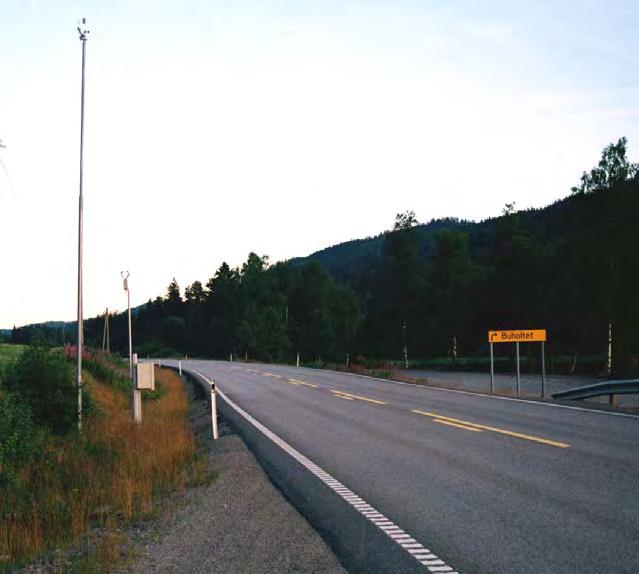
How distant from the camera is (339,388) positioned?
28.2 metres

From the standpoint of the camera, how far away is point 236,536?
677 cm

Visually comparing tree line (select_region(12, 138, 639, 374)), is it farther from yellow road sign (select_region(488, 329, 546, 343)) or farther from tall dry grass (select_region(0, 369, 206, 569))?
tall dry grass (select_region(0, 369, 206, 569))

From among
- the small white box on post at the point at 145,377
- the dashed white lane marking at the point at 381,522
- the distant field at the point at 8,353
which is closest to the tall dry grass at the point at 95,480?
the small white box on post at the point at 145,377

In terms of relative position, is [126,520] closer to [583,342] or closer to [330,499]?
[330,499]

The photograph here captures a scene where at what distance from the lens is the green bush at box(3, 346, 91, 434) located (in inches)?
720

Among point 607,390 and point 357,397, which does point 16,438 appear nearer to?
point 357,397

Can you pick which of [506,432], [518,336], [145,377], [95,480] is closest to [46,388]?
[145,377]

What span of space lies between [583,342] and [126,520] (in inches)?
1899

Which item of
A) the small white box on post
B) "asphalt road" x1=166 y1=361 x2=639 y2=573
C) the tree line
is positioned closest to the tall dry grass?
the small white box on post

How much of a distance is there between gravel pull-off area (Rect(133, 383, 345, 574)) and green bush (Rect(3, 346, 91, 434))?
32.2 ft

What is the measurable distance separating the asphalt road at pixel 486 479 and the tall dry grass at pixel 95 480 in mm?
1708

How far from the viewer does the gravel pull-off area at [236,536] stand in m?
5.90

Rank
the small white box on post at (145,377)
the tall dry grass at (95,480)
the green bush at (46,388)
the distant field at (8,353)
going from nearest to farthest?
1. the tall dry grass at (95,480)
2. the small white box on post at (145,377)
3. the green bush at (46,388)
4. the distant field at (8,353)

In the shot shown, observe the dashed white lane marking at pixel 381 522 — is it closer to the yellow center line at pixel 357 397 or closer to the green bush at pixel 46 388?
the green bush at pixel 46 388
